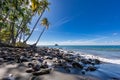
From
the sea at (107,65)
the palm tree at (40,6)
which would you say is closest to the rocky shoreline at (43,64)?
the sea at (107,65)

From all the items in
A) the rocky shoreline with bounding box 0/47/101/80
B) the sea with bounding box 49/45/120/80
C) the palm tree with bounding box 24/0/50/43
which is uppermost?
the palm tree with bounding box 24/0/50/43

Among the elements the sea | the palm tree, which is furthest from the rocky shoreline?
the palm tree

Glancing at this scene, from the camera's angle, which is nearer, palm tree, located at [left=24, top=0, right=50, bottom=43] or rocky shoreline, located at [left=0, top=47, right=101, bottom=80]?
rocky shoreline, located at [left=0, top=47, right=101, bottom=80]

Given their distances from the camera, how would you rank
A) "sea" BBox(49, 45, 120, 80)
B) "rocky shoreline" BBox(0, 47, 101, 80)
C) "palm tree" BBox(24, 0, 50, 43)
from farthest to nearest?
"palm tree" BBox(24, 0, 50, 43) → "sea" BBox(49, 45, 120, 80) → "rocky shoreline" BBox(0, 47, 101, 80)

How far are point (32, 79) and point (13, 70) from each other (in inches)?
44.6

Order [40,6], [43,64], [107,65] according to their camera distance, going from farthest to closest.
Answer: [40,6]
[107,65]
[43,64]

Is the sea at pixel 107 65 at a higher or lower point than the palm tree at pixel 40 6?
lower

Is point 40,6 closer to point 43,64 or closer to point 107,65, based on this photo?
point 107,65

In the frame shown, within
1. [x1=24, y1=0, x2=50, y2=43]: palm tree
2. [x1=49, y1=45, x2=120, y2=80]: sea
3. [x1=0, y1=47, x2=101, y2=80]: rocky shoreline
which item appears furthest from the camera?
[x1=24, y1=0, x2=50, y2=43]: palm tree

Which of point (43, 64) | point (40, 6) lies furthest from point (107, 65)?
point (40, 6)

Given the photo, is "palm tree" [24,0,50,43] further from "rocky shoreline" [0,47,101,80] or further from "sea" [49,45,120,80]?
"rocky shoreline" [0,47,101,80]

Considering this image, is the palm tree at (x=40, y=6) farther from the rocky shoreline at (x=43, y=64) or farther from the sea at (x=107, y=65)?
the rocky shoreline at (x=43, y=64)

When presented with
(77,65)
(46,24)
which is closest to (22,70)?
(77,65)

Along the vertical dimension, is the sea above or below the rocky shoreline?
below
